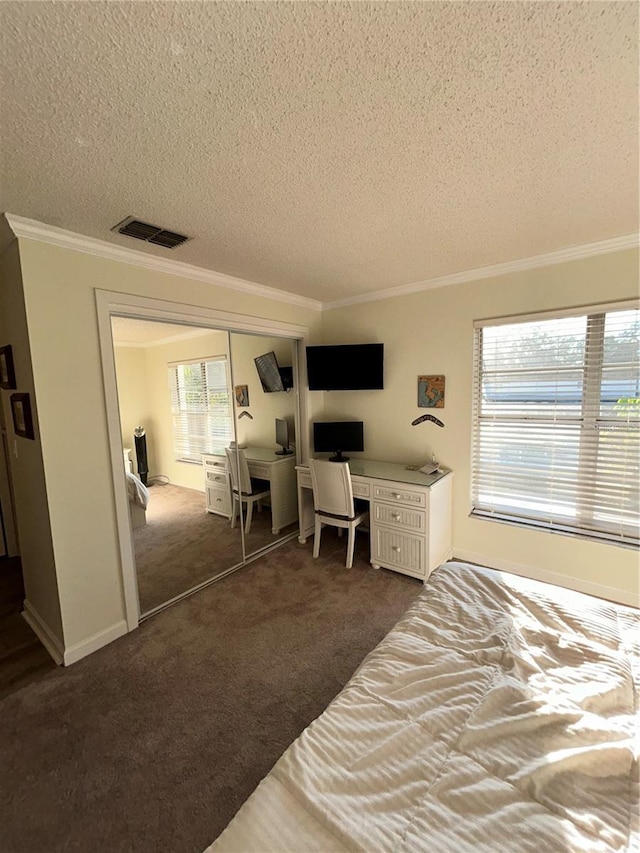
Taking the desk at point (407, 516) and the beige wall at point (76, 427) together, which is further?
the desk at point (407, 516)

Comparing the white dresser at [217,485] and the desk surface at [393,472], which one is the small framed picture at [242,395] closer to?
the white dresser at [217,485]

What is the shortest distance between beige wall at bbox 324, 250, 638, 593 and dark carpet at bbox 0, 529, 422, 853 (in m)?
0.98

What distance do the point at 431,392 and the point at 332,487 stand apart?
1263 millimetres

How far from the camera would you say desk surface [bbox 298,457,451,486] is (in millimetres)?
2914

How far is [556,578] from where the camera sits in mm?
2715

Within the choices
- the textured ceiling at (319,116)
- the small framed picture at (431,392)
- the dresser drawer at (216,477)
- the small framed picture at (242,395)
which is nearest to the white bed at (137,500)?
the dresser drawer at (216,477)

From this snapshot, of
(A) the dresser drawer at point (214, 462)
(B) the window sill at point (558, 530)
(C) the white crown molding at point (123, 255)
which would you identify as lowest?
(B) the window sill at point (558, 530)

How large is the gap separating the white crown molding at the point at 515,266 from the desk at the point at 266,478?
1862mm

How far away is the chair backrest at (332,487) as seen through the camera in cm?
303

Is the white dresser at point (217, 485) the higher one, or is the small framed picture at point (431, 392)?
the small framed picture at point (431, 392)

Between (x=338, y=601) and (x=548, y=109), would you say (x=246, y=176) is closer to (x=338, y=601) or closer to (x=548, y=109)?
(x=548, y=109)

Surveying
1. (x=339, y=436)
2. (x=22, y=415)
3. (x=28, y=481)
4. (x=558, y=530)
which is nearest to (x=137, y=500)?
(x=28, y=481)

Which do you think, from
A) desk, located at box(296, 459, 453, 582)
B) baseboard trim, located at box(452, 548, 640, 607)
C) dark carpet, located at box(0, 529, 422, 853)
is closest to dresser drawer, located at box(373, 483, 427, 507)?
desk, located at box(296, 459, 453, 582)

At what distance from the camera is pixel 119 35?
91cm
